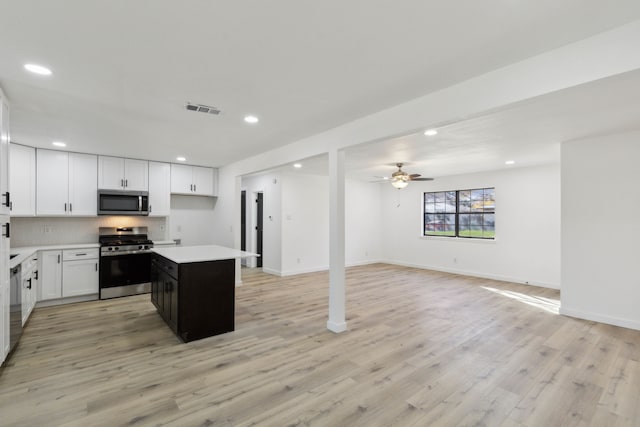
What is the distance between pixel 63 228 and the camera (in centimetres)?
530

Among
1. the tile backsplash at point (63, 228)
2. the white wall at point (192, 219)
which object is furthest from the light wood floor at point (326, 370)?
the white wall at point (192, 219)

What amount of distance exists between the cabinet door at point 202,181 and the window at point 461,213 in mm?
5382

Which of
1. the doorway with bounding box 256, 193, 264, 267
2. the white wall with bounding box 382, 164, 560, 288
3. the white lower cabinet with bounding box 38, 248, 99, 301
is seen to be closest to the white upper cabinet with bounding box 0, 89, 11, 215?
the white lower cabinet with bounding box 38, 248, 99, 301

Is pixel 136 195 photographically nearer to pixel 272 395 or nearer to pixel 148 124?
pixel 148 124

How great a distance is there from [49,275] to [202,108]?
12.6 feet

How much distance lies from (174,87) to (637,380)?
184 inches

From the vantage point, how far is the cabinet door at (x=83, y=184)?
513 centimetres

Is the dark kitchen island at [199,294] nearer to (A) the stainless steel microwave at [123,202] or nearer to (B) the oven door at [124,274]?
(B) the oven door at [124,274]

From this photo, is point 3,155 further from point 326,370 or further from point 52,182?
point 326,370

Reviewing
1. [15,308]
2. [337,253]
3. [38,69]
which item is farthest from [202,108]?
[15,308]

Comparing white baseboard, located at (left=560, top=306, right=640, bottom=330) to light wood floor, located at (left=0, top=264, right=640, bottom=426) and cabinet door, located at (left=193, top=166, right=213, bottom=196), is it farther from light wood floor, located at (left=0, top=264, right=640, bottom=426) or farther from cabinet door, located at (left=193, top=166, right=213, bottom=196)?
cabinet door, located at (left=193, top=166, right=213, bottom=196)

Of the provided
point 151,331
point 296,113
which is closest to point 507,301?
point 296,113

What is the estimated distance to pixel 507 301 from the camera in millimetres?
5027

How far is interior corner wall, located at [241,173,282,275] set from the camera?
7.09 meters
